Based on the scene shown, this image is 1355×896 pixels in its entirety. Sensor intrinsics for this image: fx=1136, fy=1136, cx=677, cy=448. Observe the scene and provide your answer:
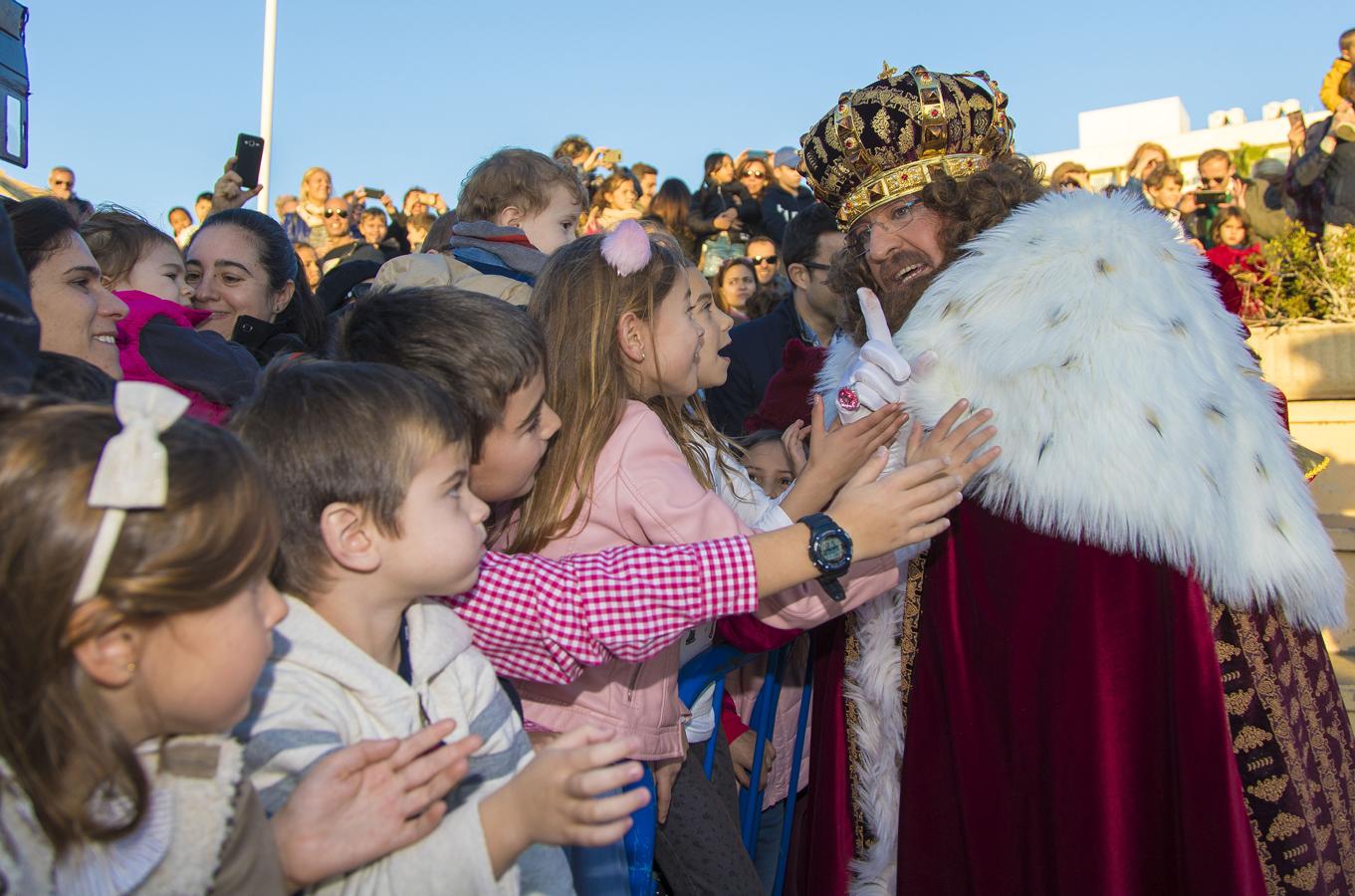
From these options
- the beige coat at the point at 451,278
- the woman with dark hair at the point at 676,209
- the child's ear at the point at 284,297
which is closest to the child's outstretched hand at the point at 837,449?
the beige coat at the point at 451,278

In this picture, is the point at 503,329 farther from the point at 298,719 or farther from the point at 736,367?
the point at 736,367

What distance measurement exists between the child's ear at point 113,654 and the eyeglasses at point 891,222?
6.98ft

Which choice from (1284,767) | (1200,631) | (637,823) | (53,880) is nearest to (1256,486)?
(1200,631)

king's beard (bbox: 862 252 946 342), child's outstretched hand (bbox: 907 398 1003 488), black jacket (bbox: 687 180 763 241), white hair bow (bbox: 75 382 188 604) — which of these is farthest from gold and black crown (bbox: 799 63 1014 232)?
black jacket (bbox: 687 180 763 241)

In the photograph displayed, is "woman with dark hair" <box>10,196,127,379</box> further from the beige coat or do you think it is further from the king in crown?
the king in crown

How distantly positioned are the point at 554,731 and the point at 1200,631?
4.42 ft

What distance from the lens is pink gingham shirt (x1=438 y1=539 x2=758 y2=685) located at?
2.03 meters

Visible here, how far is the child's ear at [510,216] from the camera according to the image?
3.91 m

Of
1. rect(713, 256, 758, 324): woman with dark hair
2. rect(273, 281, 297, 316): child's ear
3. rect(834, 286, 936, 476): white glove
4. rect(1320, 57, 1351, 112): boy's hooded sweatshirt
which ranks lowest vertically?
rect(834, 286, 936, 476): white glove

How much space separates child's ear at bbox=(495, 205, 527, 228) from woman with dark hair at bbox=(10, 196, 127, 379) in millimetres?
1582

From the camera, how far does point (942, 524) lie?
218 centimetres

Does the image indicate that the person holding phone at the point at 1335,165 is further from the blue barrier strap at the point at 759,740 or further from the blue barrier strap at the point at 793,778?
the blue barrier strap at the point at 759,740

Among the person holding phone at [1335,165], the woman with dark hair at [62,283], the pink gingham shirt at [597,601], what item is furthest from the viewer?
the person holding phone at [1335,165]

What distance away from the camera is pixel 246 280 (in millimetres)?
3742
